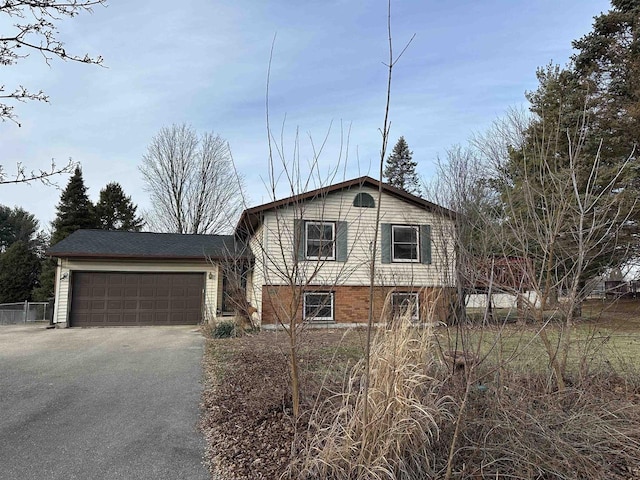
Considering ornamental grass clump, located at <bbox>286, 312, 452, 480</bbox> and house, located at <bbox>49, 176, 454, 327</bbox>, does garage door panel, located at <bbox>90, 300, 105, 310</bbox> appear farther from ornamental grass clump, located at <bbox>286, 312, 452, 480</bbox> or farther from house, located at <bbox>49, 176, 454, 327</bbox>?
ornamental grass clump, located at <bbox>286, 312, 452, 480</bbox>

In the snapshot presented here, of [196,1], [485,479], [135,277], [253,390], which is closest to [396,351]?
[485,479]

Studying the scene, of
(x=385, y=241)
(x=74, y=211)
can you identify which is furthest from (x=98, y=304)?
(x=74, y=211)

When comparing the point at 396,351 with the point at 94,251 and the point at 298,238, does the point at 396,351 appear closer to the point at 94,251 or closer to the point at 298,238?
the point at 298,238

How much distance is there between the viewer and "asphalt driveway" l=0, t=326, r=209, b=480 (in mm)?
3643

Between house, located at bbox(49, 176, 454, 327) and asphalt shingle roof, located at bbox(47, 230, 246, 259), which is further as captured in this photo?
asphalt shingle roof, located at bbox(47, 230, 246, 259)

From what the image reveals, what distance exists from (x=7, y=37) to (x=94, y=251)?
12520 mm

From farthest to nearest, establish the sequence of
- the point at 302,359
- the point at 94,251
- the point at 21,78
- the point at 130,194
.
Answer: the point at 130,194 < the point at 94,251 < the point at 302,359 < the point at 21,78

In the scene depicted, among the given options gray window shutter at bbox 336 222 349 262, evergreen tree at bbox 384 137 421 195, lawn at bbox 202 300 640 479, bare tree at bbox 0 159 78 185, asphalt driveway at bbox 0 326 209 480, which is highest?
evergreen tree at bbox 384 137 421 195

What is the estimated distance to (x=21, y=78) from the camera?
15.5 ft

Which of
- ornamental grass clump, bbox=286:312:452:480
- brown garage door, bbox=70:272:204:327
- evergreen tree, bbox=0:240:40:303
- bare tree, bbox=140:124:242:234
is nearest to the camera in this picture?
ornamental grass clump, bbox=286:312:452:480

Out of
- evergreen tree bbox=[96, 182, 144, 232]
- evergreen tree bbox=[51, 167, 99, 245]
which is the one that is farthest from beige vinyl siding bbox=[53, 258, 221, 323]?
evergreen tree bbox=[96, 182, 144, 232]

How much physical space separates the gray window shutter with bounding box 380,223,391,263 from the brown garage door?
7196 mm

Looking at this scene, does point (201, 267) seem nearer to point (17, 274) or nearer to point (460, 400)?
point (460, 400)

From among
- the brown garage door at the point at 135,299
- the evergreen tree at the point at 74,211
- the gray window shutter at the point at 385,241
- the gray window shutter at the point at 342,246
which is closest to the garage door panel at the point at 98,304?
the brown garage door at the point at 135,299
